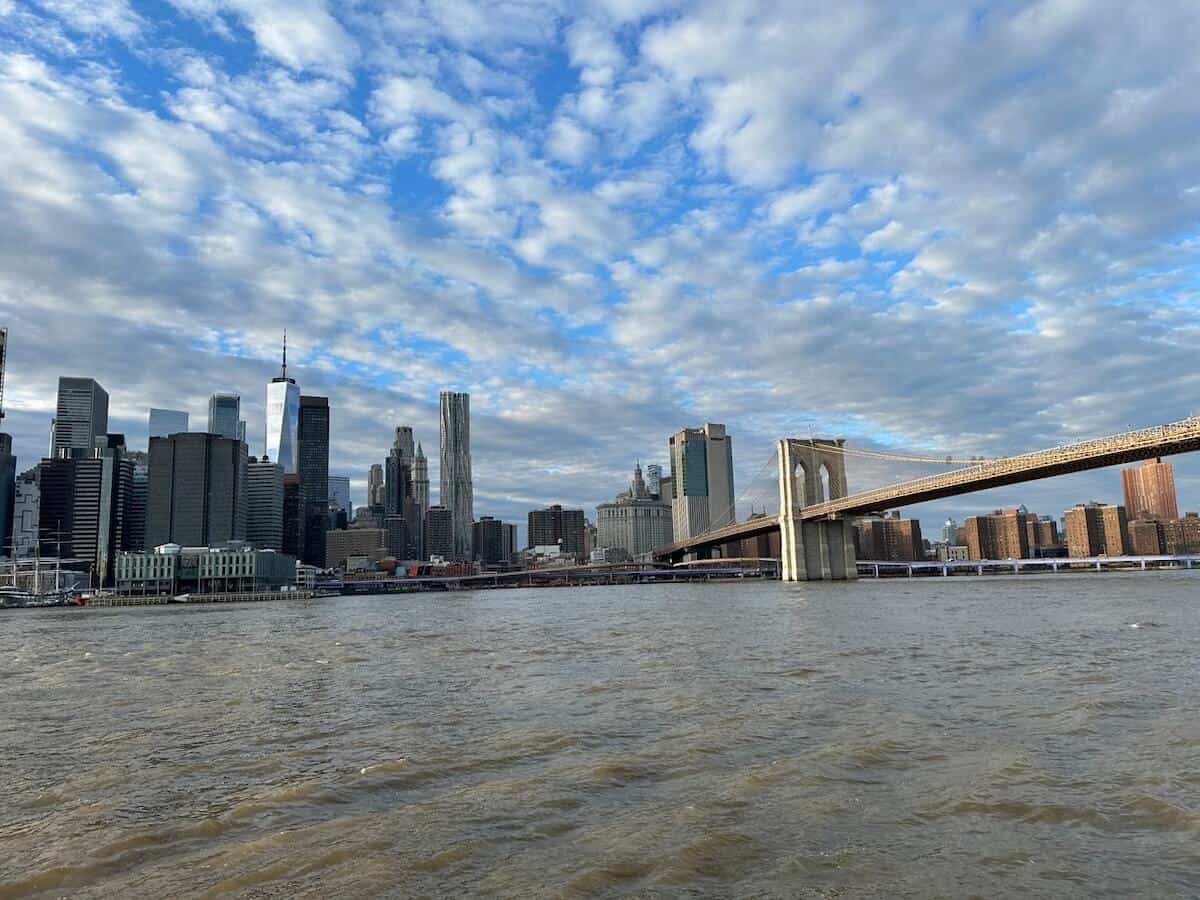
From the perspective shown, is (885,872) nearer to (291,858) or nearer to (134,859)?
(291,858)

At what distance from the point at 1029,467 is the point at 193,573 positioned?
452 feet

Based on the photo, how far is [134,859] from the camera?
6.70m

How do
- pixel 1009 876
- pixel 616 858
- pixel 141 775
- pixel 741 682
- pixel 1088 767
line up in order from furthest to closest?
pixel 741 682
pixel 141 775
pixel 1088 767
pixel 616 858
pixel 1009 876

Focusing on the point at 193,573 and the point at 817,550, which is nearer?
the point at 817,550

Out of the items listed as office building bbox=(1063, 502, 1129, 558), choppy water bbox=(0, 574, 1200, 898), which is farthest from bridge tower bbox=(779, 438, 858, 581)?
office building bbox=(1063, 502, 1129, 558)

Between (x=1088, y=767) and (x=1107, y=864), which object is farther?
(x=1088, y=767)

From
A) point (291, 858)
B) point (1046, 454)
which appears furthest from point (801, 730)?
point (1046, 454)

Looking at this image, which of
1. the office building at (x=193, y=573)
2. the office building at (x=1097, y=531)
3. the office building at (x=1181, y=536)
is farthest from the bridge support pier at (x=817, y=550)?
the office building at (x=1181, y=536)

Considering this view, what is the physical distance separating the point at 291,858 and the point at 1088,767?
25.7ft

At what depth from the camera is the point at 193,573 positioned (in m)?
148

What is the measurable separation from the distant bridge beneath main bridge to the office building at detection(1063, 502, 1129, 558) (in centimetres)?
10615

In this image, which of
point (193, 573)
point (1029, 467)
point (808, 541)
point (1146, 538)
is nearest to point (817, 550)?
point (808, 541)

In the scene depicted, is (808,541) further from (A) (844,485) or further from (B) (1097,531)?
(B) (1097,531)

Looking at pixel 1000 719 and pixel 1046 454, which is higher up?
pixel 1046 454
